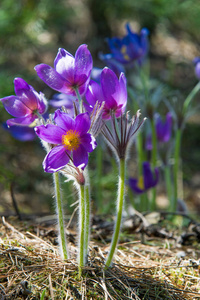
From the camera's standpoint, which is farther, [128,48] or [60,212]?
[128,48]

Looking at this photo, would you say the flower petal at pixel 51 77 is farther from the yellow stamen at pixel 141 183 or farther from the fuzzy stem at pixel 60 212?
the yellow stamen at pixel 141 183

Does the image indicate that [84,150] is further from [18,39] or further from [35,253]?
[18,39]

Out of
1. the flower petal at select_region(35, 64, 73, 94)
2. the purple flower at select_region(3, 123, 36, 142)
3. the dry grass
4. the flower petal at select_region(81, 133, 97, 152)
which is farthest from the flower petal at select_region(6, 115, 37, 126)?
the purple flower at select_region(3, 123, 36, 142)

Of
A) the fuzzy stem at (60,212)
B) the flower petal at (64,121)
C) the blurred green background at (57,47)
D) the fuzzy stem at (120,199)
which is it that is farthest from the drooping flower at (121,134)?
the blurred green background at (57,47)

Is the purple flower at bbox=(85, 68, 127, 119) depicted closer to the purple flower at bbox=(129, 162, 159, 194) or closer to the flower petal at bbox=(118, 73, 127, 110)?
the flower petal at bbox=(118, 73, 127, 110)

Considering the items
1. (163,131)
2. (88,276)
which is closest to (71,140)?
(88,276)

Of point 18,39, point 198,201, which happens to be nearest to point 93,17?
point 18,39

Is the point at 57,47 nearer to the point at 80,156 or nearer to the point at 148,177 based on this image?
the point at 148,177

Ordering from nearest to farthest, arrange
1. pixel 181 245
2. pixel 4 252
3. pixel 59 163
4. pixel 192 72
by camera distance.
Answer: pixel 59 163
pixel 4 252
pixel 181 245
pixel 192 72
